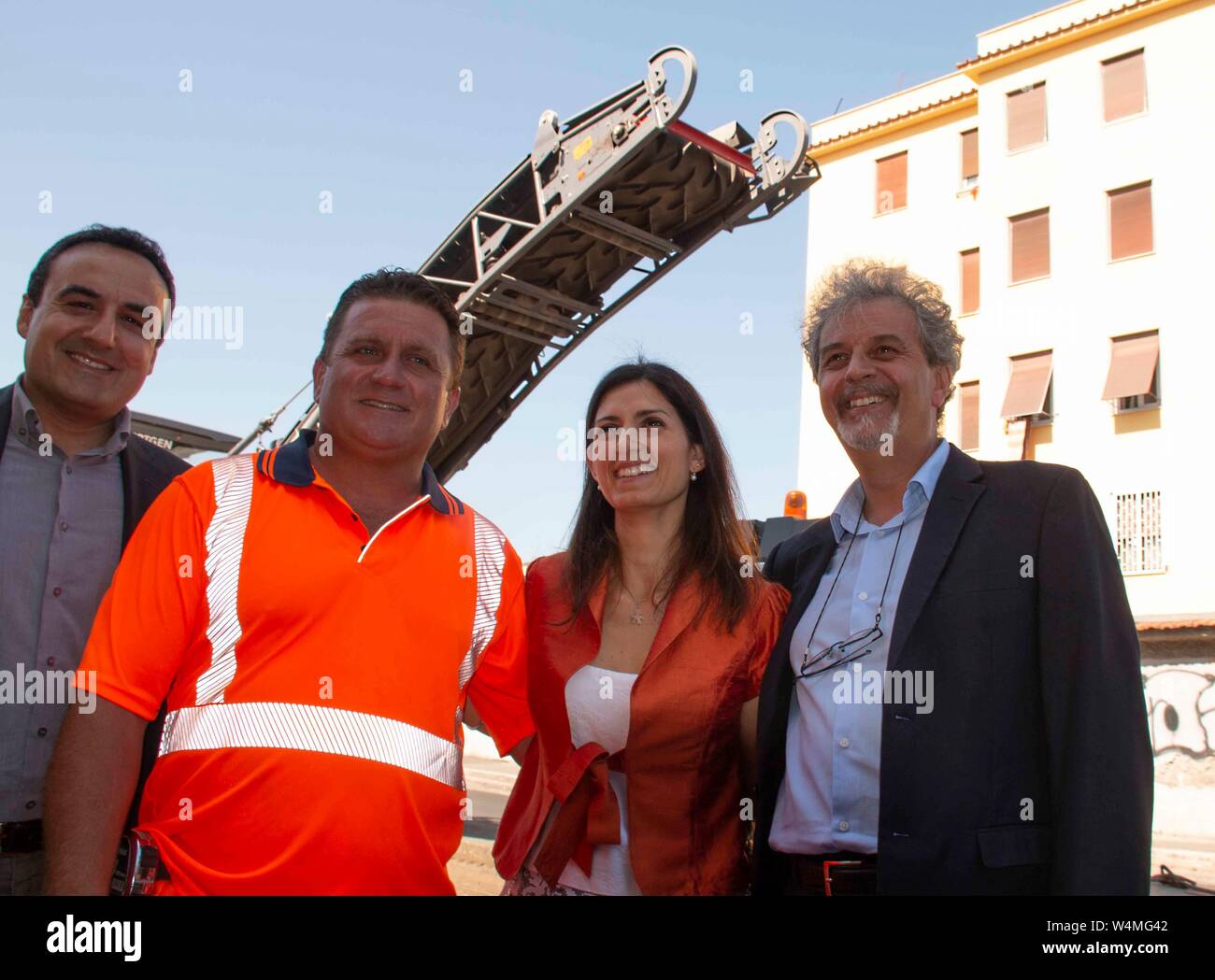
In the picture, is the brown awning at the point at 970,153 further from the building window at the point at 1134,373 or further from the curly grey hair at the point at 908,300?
the curly grey hair at the point at 908,300

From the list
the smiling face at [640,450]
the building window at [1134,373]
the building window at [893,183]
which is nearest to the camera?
the smiling face at [640,450]

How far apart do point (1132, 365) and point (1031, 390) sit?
1928 millimetres

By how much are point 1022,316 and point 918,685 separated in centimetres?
2149

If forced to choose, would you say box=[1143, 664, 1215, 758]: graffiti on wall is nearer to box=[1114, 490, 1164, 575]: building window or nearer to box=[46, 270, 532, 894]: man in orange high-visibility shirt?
box=[1114, 490, 1164, 575]: building window

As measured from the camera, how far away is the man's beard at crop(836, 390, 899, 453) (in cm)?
328

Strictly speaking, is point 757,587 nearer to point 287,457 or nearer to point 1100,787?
point 1100,787

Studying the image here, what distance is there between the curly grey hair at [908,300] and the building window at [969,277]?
21.5 m

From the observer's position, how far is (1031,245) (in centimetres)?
2262

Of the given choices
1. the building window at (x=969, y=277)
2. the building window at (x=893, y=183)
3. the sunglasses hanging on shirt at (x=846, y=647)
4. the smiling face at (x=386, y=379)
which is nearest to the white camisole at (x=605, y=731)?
the sunglasses hanging on shirt at (x=846, y=647)

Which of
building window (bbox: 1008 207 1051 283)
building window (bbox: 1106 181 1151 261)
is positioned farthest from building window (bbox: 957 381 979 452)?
building window (bbox: 1106 181 1151 261)

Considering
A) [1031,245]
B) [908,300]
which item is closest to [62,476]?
[908,300]

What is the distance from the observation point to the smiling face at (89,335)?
298cm

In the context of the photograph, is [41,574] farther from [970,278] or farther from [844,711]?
[970,278]
